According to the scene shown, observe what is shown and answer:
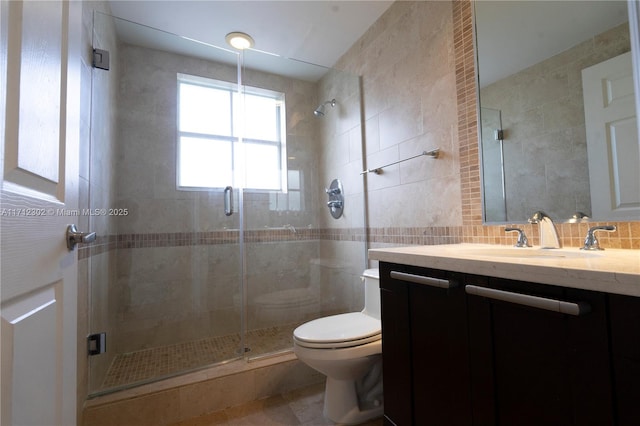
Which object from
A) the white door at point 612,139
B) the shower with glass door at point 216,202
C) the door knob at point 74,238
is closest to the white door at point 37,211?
the door knob at point 74,238

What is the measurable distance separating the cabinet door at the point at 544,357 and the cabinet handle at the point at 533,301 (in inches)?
0.7

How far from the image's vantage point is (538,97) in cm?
121

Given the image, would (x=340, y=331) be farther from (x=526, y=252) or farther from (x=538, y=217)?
(x=538, y=217)

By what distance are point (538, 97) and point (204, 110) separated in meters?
2.30

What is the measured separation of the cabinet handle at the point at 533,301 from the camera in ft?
1.94

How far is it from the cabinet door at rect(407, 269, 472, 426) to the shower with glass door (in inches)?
48.9

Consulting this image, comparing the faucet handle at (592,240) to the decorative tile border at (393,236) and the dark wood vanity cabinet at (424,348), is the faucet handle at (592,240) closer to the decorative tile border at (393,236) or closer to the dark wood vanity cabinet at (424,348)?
the decorative tile border at (393,236)

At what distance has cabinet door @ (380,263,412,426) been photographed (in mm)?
1024

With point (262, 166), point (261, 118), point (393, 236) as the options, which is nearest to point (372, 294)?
point (393, 236)

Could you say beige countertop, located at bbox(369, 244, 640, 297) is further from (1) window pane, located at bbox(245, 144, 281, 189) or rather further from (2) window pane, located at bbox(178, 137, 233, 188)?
(2) window pane, located at bbox(178, 137, 233, 188)

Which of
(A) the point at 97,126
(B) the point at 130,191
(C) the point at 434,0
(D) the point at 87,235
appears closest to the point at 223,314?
(B) the point at 130,191

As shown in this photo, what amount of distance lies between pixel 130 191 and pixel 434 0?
7.70 feet

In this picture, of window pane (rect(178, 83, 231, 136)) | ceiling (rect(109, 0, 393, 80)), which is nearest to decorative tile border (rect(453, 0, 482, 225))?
ceiling (rect(109, 0, 393, 80))

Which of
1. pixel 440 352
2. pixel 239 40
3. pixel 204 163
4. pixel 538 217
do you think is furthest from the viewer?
pixel 204 163
